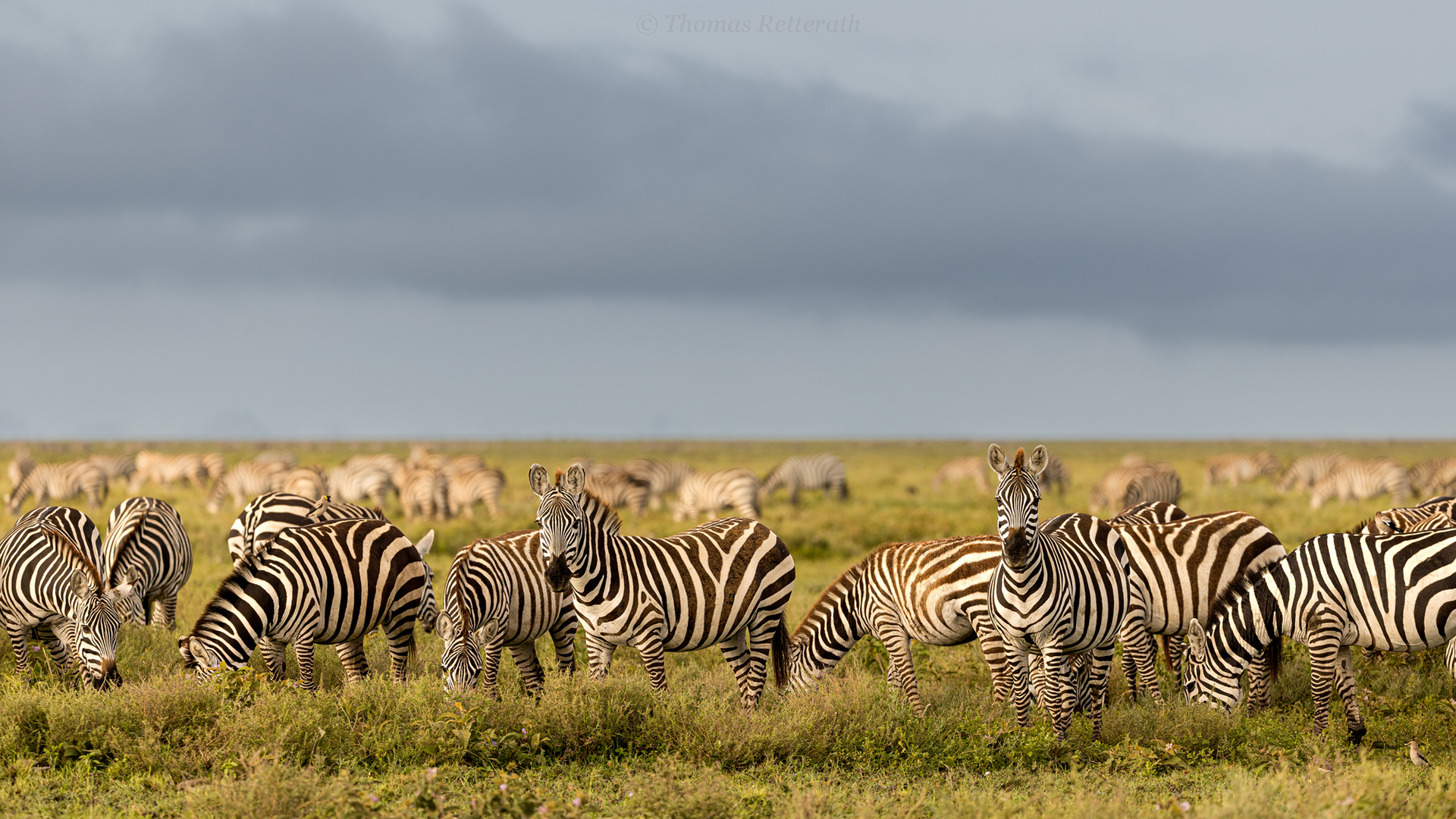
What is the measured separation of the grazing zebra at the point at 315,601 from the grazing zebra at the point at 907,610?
3.57 meters

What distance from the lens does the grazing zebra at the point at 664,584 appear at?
28.5 feet

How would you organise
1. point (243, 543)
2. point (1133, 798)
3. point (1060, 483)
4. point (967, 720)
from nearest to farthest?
point (1133, 798), point (967, 720), point (243, 543), point (1060, 483)

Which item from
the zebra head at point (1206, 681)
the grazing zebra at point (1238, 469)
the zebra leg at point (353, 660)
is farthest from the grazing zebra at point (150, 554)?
the grazing zebra at point (1238, 469)

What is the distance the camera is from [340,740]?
25.5 ft

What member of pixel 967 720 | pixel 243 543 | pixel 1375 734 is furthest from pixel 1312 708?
pixel 243 543

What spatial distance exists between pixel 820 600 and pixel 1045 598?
2.73 metres

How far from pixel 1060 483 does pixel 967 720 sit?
35096mm

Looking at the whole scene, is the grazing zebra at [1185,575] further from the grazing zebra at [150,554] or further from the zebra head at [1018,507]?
the grazing zebra at [150,554]


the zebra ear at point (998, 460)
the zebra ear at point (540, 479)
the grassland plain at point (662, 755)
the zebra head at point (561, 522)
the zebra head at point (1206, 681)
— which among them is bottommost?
the grassland plain at point (662, 755)

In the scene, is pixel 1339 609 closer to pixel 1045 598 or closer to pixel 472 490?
pixel 1045 598

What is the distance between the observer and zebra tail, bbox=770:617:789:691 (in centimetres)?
1028

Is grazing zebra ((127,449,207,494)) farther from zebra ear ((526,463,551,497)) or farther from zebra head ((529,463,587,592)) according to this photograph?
zebra head ((529,463,587,592))

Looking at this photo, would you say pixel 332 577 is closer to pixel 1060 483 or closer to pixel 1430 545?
pixel 1430 545

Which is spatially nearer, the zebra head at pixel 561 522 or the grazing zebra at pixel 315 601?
the zebra head at pixel 561 522
